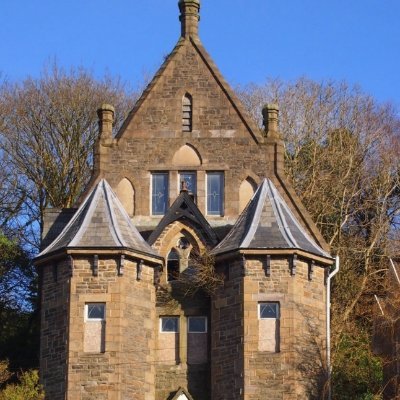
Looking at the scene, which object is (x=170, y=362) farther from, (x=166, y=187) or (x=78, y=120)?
(x=78, y=120)

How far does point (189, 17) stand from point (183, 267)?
8.44 meters

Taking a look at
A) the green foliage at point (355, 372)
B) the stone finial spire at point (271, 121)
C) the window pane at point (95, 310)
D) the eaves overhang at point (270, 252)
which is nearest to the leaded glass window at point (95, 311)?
the window pane at point (95, 310)

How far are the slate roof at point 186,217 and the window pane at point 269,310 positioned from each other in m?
2.97

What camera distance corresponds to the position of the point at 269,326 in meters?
43.2

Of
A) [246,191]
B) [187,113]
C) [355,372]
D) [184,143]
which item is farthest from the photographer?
[355,372]

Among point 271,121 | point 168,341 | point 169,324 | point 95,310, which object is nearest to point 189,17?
point 271,121

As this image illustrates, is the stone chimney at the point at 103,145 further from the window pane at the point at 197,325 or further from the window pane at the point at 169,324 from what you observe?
the window pane at the point at 197,325

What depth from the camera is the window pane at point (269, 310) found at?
142 ft

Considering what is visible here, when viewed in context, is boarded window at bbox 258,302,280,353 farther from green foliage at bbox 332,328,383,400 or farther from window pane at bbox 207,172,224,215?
window pane at bbox 207,172,224,215

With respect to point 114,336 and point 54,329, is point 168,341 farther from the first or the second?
point 54,329

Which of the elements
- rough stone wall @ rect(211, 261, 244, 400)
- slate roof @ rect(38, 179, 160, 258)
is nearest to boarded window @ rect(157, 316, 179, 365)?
rough stone wall @ rect(211, 261, 244, 400)

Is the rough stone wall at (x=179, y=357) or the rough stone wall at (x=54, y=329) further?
the rough stone wall at (x=179, y=357)

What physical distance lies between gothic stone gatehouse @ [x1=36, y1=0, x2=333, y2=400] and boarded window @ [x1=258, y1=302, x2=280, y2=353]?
38 millimetres

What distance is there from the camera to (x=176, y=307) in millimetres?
44906
